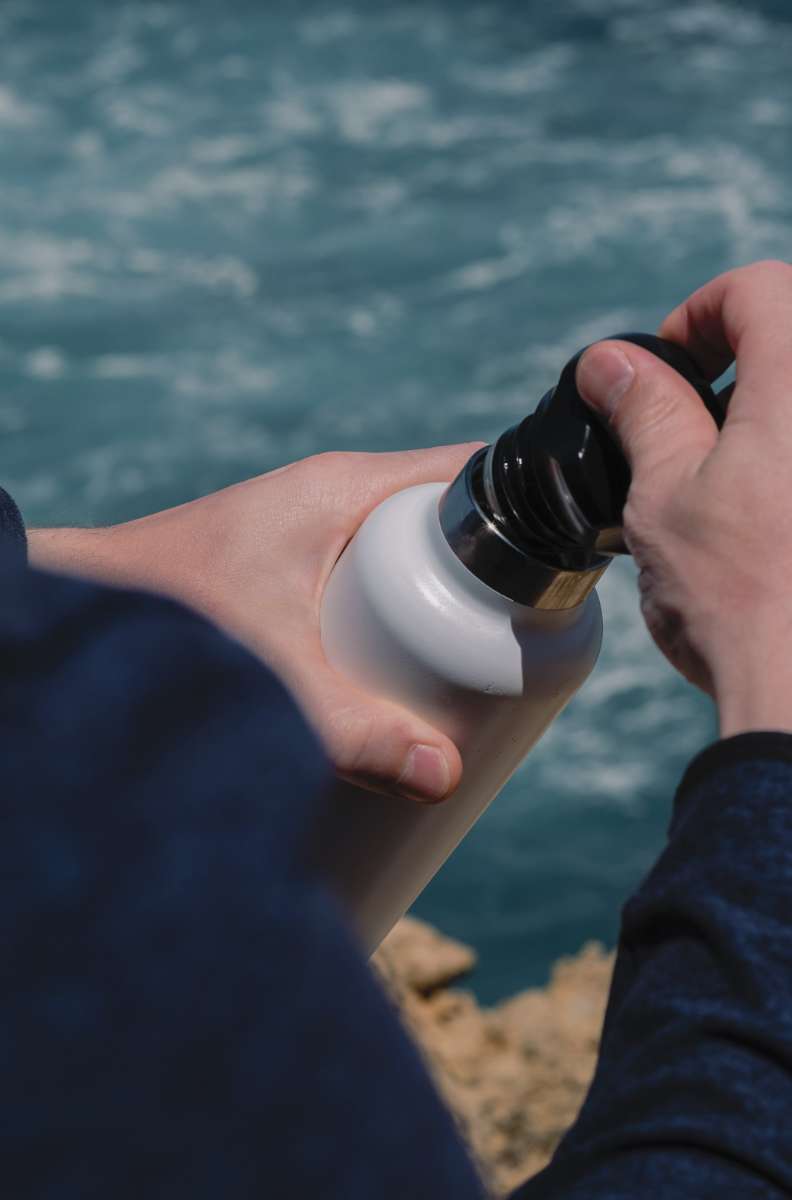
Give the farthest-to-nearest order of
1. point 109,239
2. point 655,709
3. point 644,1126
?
point 109,239, point 655,709, point 644,1126

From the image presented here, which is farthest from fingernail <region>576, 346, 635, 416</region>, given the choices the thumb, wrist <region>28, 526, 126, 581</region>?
wrist <region>28, 526, 126, 581</region>

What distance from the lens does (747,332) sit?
28.0 inches

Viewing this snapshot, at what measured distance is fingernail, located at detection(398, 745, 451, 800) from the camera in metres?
0.80

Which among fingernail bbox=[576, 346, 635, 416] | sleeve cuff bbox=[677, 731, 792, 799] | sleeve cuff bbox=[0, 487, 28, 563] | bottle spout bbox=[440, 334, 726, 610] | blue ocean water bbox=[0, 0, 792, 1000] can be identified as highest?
fingernail bbox=[576, 346, 635, 416]

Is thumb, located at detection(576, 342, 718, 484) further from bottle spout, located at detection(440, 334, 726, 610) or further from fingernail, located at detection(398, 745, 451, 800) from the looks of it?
fingernail, located at detection(398, 745, 451, 800)

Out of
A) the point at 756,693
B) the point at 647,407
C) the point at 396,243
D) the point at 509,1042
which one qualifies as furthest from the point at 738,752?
the point at 396,243

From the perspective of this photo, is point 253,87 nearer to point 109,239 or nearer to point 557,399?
point 109,239

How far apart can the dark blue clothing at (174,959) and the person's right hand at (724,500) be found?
0.71 ft

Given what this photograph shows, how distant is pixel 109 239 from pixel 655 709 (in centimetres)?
375

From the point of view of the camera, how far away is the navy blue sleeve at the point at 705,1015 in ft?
1.57

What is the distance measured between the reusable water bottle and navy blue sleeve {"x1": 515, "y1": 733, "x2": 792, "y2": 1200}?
24cm

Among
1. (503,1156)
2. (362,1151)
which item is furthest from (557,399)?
(503,1156)

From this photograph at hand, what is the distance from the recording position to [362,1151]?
0.33 metres

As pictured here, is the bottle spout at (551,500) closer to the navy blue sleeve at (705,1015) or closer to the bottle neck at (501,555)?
the bottle neck at (501,555)
